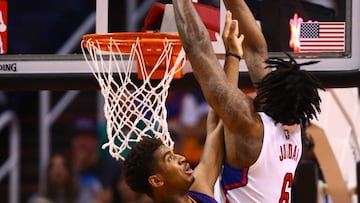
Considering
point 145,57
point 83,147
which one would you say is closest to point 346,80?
point 145,57

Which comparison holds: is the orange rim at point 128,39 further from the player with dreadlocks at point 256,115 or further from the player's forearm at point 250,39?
the player with dreadlocks at point 256,115

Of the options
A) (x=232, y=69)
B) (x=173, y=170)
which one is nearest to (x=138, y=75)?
(x=232, y=69)

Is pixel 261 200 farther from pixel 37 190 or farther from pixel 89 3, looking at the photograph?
pixel 37 190

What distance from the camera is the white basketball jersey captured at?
402cm

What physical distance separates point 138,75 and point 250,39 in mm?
611

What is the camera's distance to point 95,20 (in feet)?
16.5

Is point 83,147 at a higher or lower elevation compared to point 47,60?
lower

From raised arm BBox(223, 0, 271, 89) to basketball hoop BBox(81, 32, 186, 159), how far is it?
320 mm

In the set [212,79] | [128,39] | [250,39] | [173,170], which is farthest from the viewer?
[128,39]

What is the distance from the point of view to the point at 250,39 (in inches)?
175

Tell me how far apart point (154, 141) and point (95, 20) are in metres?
1.19

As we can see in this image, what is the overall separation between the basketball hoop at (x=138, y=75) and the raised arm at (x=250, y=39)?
32 centimetres

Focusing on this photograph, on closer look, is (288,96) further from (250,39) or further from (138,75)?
(138,75)

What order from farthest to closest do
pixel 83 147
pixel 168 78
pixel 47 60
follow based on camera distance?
pixel 83 147 < pixel 47 60 < pixel 168 78
